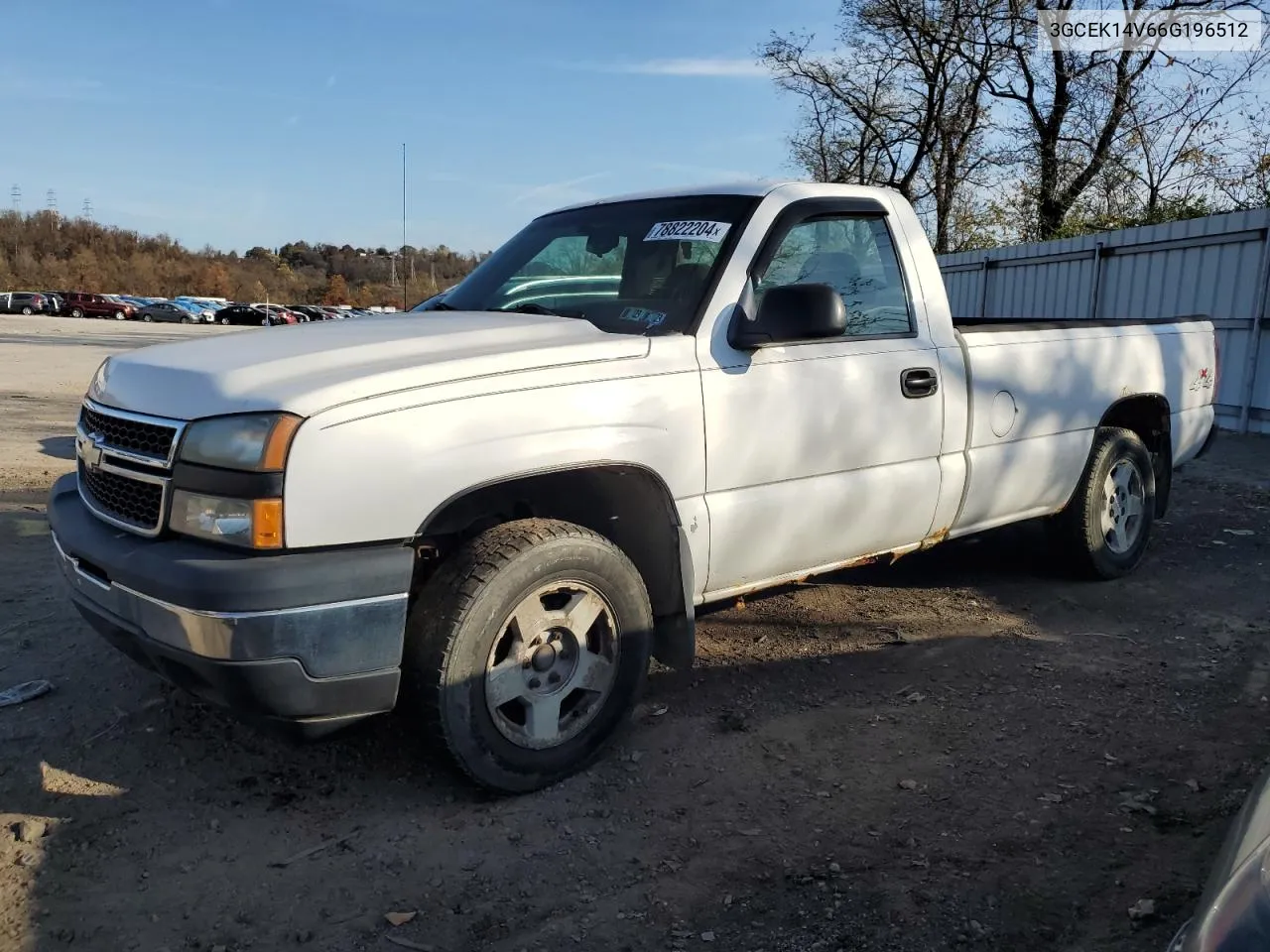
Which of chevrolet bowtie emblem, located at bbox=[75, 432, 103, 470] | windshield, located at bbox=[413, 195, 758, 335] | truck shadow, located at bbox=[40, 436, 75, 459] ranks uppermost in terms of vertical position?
windshield, located at bbox=[413, 195, 758, 335]

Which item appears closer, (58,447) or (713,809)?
(713,809)

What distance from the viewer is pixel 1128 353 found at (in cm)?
523

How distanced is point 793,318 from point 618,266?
2.77 ft

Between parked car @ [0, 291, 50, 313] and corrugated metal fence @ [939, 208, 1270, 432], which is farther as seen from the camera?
parked car @ [0, 291, 50, 313]

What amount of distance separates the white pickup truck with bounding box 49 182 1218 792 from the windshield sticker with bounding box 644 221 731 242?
0.01 metres

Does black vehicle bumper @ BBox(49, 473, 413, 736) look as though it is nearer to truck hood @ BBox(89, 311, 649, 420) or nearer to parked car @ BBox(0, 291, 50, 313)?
truck hood @ BBox(89, 311, 649, 420)

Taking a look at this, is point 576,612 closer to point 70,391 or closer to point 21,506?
point 21,506

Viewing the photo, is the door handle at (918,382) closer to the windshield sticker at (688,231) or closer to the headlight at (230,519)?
the windshield sticker at (688,231)

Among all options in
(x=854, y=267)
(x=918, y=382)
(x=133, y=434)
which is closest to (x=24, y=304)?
(x=133, y=434)

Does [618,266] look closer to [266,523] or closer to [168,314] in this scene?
[266,523]

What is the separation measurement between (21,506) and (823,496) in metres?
5.56

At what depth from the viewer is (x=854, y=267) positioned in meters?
4.13

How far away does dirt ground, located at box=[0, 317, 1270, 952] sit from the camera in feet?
8.38

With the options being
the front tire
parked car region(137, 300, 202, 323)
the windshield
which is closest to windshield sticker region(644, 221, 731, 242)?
the windshield
